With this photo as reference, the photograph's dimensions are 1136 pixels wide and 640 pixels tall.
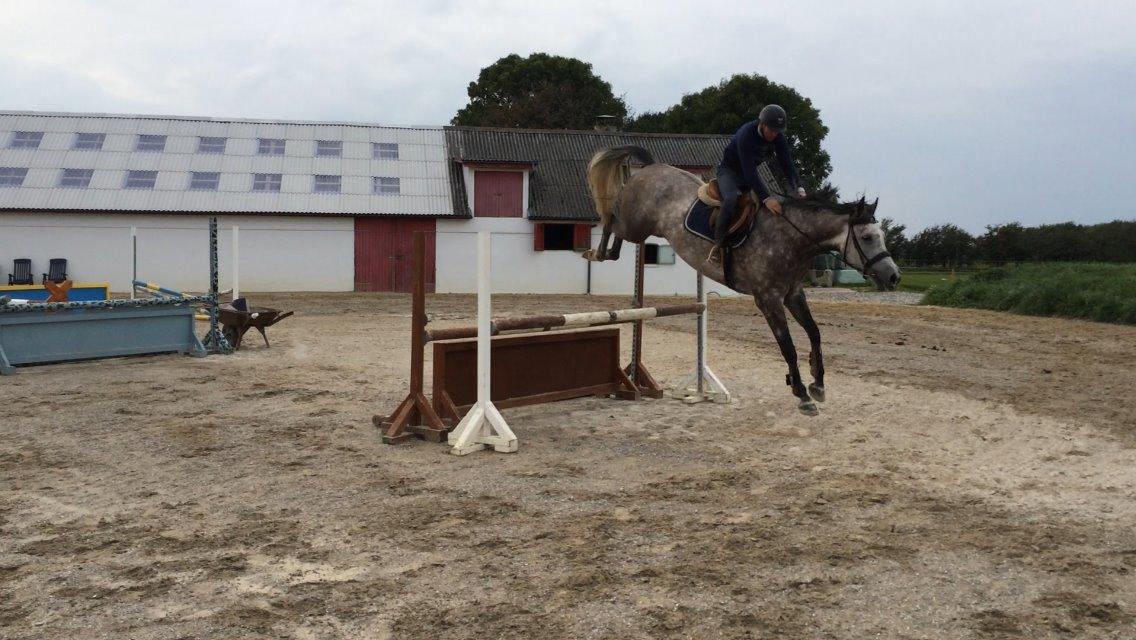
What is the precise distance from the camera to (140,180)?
25.1m

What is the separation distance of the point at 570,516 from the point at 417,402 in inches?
88.5

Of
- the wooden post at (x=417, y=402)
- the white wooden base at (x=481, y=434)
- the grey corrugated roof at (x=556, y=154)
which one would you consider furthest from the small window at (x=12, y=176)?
the white wooden base at (x=481, y=434)

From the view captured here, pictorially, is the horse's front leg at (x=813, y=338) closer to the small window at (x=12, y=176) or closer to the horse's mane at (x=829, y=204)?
the horse's mane at (x=829, y=204)

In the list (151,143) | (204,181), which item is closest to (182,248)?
(204,181)

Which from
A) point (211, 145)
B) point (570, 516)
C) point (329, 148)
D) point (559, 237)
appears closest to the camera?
point (570, 516)

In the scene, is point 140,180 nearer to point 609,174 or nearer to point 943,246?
point 609,174

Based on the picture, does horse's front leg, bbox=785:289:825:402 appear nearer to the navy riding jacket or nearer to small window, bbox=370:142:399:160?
the navy riding jacket

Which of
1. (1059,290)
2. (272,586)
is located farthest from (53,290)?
(1059,290)

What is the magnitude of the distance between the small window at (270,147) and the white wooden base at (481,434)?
2281 cm

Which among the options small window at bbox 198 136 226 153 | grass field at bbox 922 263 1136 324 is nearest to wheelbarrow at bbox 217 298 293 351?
grass field at bbox 922 263 1136 324

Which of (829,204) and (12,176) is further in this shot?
(12,176)

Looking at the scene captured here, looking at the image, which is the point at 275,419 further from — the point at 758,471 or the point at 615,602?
the point at 615,602

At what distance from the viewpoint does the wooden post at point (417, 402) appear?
6320mm

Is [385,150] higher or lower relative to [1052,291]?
higher
